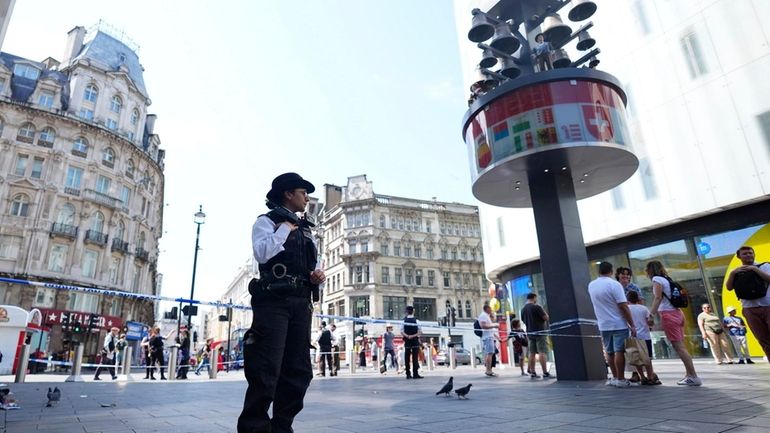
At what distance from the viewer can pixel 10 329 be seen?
15953 millimetres

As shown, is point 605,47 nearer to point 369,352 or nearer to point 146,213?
point 369,352

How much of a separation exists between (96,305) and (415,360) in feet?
107

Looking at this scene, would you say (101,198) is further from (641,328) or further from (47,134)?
(641,328)

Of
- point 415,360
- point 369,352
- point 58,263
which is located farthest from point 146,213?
point 415,360

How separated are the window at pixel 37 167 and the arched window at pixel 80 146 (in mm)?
2396

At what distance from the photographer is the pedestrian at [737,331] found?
42.5 feet

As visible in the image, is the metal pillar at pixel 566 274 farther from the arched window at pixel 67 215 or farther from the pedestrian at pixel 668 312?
the arched window at pixel 67 215

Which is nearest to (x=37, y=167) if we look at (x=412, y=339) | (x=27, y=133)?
(x=27, y=133)

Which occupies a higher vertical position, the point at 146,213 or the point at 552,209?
the point at 146,213

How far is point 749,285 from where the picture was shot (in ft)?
17.9

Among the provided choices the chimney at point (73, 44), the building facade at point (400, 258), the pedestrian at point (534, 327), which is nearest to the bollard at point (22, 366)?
the pedestrian at point (534, 327)

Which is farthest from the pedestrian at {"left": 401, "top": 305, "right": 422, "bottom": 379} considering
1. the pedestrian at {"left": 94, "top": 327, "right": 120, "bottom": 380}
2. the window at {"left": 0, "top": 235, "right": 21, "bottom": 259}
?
the window at {"left": 0, "top": 235, "right": 21, "bottom": 259}

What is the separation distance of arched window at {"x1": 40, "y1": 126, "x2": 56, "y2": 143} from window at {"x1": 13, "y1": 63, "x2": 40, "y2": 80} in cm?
632

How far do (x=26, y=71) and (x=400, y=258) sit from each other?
4096 centimetres
